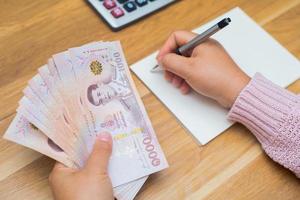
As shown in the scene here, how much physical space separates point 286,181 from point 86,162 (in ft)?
1.03

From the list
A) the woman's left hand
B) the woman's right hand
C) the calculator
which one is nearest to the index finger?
the woman's right hand

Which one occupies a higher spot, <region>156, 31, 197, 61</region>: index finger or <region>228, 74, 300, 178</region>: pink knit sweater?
<region>156, 31, 197, 61</region>: index finger

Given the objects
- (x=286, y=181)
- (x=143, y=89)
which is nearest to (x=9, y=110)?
(x=143, y=89)

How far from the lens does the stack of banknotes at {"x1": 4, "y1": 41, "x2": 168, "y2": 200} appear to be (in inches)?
22.5

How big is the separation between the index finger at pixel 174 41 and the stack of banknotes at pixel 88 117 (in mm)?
77

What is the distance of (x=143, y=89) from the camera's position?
0.68m

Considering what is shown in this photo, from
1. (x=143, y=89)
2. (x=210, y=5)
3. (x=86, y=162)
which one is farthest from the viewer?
(x=210, y=5)

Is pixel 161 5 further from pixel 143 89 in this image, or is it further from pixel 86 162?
pixel 86 162

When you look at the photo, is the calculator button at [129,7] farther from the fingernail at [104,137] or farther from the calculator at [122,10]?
the fingernail at [104,137]

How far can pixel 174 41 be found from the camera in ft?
2.26

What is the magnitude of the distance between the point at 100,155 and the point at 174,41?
0.25 meters

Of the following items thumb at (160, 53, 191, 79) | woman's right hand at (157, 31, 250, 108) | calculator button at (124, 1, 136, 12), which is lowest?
woman's right hand at (157, 31, 250, 108)

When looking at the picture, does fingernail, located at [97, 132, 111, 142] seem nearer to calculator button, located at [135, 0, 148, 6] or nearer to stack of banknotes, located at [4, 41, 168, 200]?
stack of banknotes, located at [4, 41, 168, 200]

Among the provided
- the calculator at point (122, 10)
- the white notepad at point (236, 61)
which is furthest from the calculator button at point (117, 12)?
the white notepad at point (236, 61)
